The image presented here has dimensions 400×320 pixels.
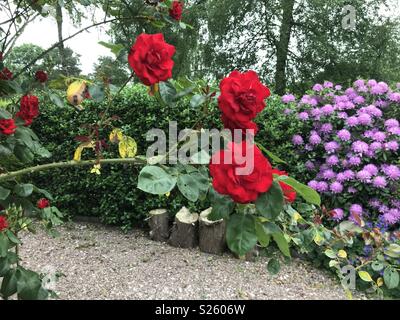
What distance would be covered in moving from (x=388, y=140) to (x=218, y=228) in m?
1.61

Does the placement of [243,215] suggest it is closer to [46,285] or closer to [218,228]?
[46,285]

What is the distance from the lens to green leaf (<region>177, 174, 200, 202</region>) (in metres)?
0.75

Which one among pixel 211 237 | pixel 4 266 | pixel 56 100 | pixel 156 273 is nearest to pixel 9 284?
pixel 4 266

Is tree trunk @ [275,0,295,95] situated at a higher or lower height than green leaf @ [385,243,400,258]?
higher

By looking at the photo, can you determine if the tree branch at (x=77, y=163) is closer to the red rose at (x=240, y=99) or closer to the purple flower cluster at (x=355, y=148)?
the red rose at (x=240, y=99)

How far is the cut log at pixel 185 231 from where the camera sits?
3529 mm

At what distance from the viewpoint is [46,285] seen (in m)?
1.43

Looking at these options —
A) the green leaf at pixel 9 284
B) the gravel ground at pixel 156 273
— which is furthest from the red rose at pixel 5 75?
the gravel ground at pixel 156 273

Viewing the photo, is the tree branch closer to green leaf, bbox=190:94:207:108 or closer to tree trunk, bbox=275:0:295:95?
green leaf, bbox=190:94:207:108

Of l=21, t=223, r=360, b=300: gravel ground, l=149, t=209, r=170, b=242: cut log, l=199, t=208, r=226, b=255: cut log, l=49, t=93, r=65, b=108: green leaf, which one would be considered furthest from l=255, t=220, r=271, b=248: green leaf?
l=149, t=209, r=170, b=242: cut log

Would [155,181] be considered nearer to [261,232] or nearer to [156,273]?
[261,232]

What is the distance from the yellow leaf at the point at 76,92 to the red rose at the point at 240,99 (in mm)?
461

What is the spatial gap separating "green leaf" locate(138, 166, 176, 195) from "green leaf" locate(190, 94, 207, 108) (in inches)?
8.0
